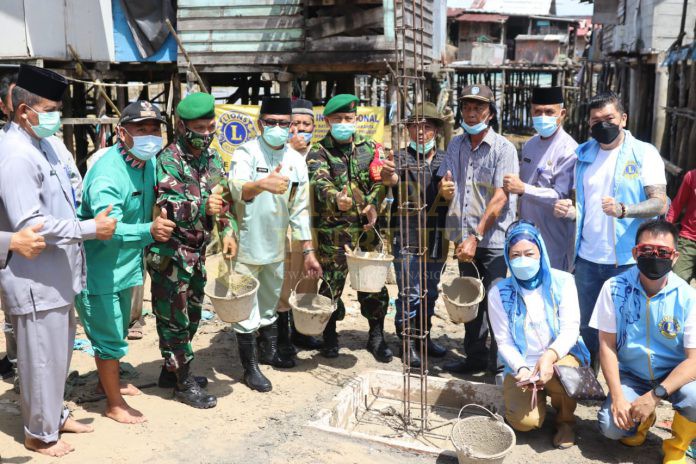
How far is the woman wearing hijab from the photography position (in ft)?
13.7

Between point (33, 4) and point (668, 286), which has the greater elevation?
point (33, 4)

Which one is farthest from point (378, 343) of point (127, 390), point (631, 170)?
point (631, 170)

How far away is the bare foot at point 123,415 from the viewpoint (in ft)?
14.2

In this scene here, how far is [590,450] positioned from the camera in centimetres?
418

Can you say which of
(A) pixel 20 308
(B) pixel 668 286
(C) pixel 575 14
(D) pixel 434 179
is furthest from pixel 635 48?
(C) pixel 575 14

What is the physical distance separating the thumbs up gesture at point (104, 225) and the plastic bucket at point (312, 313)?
1.61 meters

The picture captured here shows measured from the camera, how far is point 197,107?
4375 mm

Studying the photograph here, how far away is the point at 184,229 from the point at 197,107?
2.63 ft

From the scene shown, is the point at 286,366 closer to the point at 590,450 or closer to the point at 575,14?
the point at 590,450

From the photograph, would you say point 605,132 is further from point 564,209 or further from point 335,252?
point 335,252

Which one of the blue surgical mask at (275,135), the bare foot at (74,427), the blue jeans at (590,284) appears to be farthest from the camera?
the blue surgical mask at (275,135)

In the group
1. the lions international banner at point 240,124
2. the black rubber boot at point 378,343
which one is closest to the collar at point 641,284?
the black rubber boot at point 378,343

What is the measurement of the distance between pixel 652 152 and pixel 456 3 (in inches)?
1260

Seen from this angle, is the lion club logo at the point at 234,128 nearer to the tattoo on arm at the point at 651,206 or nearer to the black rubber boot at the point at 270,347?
the black rubber boot at the point at 270,347
